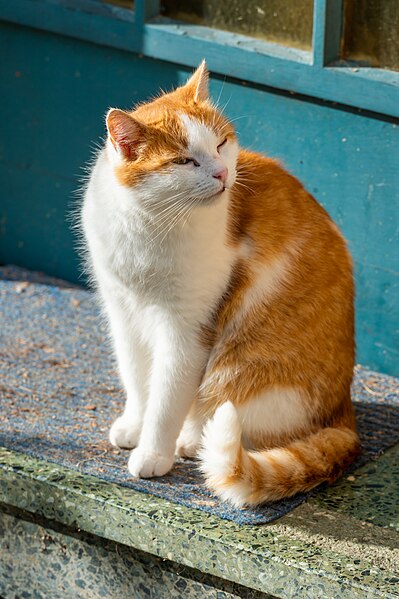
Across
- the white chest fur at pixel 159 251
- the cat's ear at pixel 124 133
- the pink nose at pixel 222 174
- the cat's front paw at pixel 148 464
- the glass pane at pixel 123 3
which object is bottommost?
the cat's front paw at pixel 148 464

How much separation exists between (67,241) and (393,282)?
139cm

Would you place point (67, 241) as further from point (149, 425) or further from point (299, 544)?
point (299, 544)

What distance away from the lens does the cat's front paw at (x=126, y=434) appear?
295 cm

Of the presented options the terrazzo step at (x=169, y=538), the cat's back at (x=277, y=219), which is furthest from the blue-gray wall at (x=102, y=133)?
the terrazzo step at (x=169, y=538)

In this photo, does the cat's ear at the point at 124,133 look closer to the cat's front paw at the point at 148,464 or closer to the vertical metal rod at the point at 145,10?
the cat's front paw at the point at 148,464

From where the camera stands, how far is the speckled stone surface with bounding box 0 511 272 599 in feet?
8.44

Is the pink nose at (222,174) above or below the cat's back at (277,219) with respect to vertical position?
above

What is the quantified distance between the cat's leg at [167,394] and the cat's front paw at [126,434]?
7.0 inches

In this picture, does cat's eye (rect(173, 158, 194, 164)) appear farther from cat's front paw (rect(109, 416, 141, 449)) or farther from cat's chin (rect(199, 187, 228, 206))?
cat's front paw (rect(109, 416, 141, 449))

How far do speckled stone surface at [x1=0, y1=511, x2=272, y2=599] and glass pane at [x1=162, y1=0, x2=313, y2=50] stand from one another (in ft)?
5.66

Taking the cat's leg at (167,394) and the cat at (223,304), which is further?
the cat's leg at (167,394)

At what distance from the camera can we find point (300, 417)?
9.07 ft

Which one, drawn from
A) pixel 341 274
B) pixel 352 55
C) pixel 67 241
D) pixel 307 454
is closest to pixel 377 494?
pixel 307 454

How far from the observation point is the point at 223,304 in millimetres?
2709
